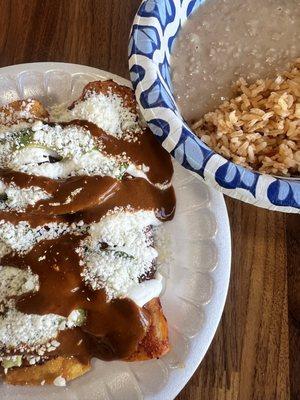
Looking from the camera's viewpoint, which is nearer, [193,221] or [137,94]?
[137,94]

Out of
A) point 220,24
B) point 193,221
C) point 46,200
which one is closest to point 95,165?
point 46,200

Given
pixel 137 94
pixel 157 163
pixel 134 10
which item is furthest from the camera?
pixel 134 10

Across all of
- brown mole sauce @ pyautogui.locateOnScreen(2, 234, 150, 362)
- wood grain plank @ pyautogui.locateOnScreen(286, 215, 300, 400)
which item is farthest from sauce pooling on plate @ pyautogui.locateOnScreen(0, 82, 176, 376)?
wood grain plank @ pyautogui.locateOnScreen(286, 215, 300, 400)

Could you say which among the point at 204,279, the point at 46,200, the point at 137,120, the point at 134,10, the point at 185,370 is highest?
the point at 134,10

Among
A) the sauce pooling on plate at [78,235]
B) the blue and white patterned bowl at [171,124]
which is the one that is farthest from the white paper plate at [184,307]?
the blue and white patterned bowl at [171,124]

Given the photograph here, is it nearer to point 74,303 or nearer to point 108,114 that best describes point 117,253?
point 74,303

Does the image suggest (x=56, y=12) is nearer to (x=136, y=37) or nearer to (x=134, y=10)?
(x=134, y=10)

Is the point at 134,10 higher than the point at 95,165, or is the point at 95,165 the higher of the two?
the point at 134,10
